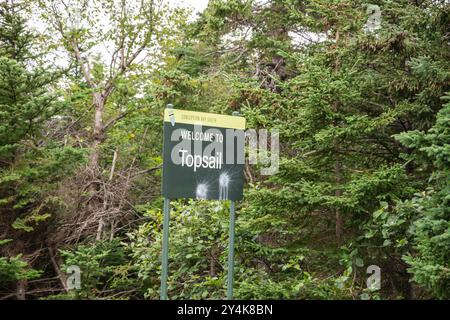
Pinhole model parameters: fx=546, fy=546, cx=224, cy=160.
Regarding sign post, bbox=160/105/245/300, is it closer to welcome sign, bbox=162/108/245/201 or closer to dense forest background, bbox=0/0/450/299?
welcome sign, bbox=162/108/245/201

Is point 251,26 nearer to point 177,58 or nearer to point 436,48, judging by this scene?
point 177,58

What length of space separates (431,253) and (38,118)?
6494 millimetres

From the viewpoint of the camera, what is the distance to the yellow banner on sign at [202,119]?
5.01 m

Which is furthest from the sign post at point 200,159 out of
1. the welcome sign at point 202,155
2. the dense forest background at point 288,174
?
the dense forest background at point 288,174

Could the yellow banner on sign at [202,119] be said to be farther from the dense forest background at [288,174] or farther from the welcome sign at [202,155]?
Answer: the dense forest background at [288,174]

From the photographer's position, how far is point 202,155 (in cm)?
517

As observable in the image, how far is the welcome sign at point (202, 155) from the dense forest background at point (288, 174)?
39.4 inches

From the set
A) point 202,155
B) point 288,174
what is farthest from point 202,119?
point 288,174

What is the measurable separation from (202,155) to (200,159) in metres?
0.04

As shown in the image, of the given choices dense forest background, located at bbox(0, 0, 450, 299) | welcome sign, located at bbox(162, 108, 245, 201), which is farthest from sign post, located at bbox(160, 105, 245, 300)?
dense forest background, located at bbox(0, 0, 450, 299)

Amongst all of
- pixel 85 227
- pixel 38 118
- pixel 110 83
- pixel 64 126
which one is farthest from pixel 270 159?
pixel 110 83

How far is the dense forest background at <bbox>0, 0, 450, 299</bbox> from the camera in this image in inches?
234

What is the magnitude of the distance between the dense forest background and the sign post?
992 mm

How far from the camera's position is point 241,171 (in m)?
5.52
